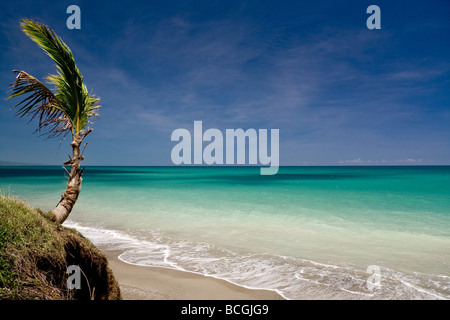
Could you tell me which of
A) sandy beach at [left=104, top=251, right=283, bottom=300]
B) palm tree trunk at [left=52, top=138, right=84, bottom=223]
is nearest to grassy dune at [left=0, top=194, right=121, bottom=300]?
palm tree trunk at [left=52, top=138, right=84, bottom=223]

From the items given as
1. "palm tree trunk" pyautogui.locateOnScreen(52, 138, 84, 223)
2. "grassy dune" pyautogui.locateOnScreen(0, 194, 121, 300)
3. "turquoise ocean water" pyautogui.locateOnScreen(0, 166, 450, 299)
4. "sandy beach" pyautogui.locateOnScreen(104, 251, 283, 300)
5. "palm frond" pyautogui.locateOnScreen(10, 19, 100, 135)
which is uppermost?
"palm frond" pyautogui.locateOnScreen(10, 19, 100, 135)

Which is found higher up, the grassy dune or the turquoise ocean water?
the grassy dune

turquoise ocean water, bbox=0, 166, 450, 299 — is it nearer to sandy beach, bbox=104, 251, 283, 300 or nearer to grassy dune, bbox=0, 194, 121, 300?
sandy beach, bbox=104, 251, 283, 300

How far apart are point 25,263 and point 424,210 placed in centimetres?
2179

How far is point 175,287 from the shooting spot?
561 centimetres

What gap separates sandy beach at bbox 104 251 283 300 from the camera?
524 cm

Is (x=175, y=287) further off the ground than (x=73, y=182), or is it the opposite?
(x=73, y=182)

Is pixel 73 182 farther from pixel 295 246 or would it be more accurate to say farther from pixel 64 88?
pixel 295 246

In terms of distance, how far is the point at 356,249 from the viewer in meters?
8.80

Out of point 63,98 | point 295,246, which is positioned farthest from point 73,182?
point 295,246

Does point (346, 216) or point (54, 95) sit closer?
point (54, 95)

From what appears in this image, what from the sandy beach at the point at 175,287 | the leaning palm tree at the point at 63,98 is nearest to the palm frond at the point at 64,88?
the leaning palm tree at the point at 63,98
